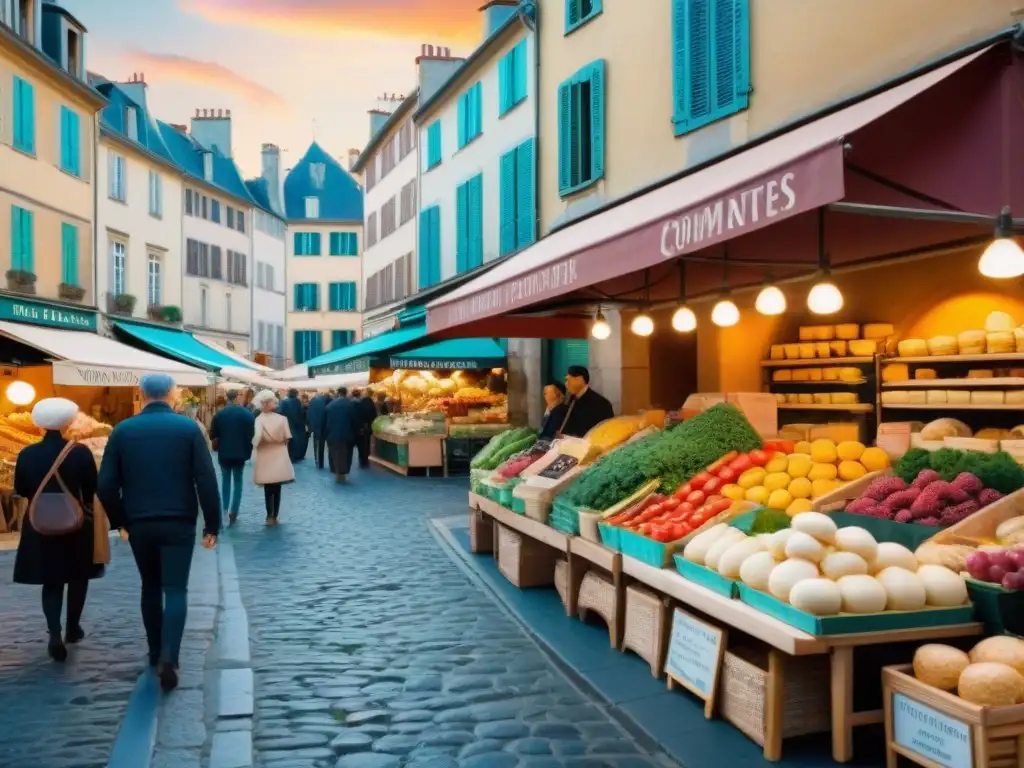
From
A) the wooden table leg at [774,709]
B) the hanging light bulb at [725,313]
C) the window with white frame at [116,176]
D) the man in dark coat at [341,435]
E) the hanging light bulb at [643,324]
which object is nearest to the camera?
the wooden table leg at [774,709]

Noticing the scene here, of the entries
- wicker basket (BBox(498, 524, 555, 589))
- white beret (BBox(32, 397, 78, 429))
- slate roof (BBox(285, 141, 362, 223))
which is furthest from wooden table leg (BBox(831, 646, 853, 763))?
slate roof (BBox(285, 141, 362, 223))

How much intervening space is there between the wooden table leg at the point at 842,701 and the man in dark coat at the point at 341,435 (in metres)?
14.9

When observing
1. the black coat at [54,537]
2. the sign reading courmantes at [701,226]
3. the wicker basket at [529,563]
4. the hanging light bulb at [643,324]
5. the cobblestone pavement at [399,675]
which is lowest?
the cobblestone pavement at [399,675]

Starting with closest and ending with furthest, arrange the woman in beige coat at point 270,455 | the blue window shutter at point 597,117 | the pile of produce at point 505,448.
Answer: the pile of produce at point 505,448, the woman in beige coat at point 270,455, the blue window shutter at point 597,117

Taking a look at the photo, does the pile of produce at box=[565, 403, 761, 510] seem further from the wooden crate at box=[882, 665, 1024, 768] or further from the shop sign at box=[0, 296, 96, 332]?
the shop sign at box=[0, 296, 96, 332]

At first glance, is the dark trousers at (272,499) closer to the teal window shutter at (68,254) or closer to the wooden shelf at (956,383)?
the wooden shelf at (956,383)

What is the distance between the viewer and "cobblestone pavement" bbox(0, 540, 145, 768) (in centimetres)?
→ 480

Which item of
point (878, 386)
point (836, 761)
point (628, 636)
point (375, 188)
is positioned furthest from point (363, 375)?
point (836, 761)

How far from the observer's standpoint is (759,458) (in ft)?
23.3

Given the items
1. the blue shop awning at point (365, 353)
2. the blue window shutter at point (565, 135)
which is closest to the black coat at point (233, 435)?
the blue shop awning at point (365, 353)

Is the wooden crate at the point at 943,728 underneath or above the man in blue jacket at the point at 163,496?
underneath

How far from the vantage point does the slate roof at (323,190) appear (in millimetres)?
54219

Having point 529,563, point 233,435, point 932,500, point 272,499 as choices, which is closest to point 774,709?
point 932,500

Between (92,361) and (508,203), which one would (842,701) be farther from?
(508,203)
